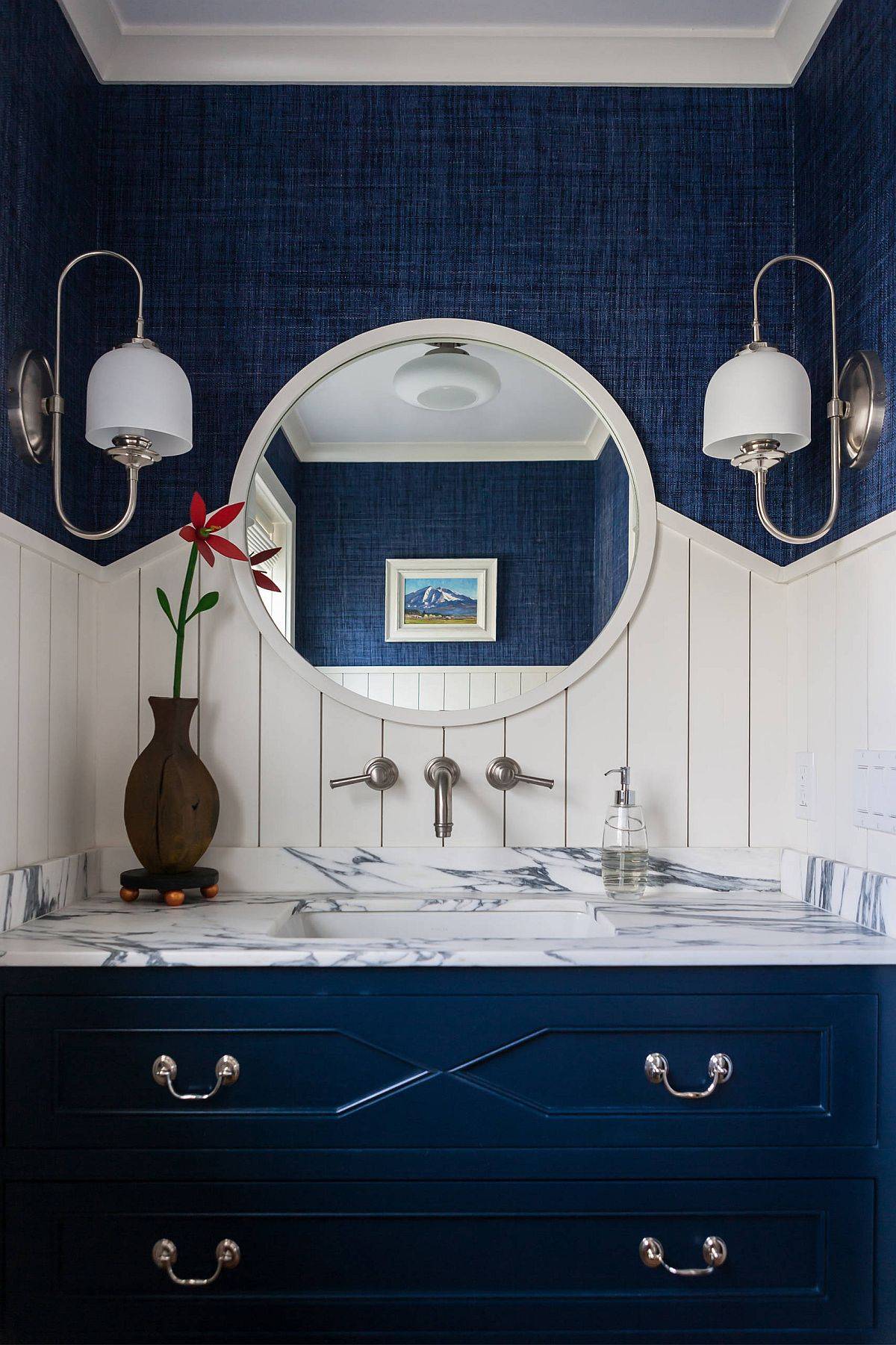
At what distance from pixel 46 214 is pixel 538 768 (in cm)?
132

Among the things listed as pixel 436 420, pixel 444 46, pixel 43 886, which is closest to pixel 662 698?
pixel 436 420

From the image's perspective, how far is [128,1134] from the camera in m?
1.36

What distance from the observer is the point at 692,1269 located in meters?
1.37

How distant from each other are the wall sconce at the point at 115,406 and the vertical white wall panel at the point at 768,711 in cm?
114

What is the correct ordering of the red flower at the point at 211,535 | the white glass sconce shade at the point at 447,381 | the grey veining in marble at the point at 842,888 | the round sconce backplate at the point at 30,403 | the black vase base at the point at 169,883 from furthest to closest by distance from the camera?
the white glass sconce shade at the point at 447,381 < the red flower at the point at 211,535 < the black vase base at the point at 169,883 < the round sconce backplate at the point at 30,403 < the grey veining in marble at the point at 842,888

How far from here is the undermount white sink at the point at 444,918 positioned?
1735 millimetres

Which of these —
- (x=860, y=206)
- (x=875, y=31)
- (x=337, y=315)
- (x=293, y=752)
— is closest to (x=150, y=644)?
(x=293, y=752)

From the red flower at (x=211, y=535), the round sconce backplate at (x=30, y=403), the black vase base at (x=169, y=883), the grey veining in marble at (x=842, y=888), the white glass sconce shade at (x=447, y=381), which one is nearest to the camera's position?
the grey veining in marble at (x=842, y=888)

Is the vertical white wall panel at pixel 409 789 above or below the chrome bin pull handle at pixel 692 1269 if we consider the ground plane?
above

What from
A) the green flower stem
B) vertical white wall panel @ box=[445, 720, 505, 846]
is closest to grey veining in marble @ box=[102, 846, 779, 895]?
vertical white wall panel @ box=[445, 720, 505, 846]

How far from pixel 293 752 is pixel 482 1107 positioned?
772 mm

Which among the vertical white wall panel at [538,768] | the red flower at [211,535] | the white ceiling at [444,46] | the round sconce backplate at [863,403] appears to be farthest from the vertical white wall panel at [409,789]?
the white ceiling at [444,46]

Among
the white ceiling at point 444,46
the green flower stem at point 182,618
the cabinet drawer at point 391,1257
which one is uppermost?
the white ceiling at point 444,46

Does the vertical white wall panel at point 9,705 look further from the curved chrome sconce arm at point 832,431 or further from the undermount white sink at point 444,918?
the curved chrome sconce arm at point 832,431
